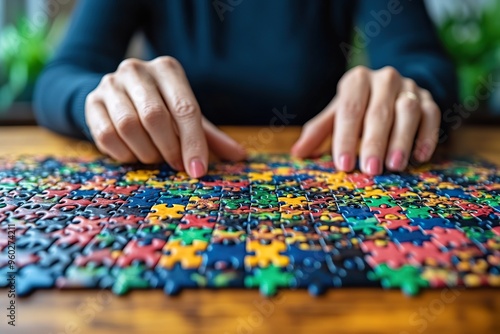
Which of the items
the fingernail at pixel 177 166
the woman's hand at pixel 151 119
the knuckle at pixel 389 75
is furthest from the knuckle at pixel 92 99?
the knuckle at pixel 389 75

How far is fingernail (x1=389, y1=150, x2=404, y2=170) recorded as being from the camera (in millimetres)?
897

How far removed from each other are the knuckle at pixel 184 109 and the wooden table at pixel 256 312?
52cm

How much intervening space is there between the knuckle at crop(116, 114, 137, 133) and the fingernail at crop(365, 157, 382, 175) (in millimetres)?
444

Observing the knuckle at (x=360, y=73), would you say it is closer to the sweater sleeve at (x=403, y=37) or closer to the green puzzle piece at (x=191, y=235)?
the sweater sleeve at (x=403, y=37)

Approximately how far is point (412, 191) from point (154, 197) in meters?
0.40

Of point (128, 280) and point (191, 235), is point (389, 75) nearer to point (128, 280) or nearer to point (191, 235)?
point (191, 235)

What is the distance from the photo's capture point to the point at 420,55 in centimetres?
138

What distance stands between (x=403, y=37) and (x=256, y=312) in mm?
1213

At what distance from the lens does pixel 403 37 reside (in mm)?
1424

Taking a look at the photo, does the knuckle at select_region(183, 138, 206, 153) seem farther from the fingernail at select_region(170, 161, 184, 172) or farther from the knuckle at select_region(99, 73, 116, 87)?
the knuckle at select_region(99, 73, 116, 87)

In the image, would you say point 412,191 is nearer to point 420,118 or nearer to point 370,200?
point 370,200

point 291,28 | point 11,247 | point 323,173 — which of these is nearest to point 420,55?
point 291,28

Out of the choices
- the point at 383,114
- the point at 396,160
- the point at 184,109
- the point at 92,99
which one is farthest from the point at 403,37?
the point at 92,99

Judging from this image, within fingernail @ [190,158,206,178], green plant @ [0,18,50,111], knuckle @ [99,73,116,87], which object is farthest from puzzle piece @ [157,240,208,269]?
green plant @ [0,18,50,111]
